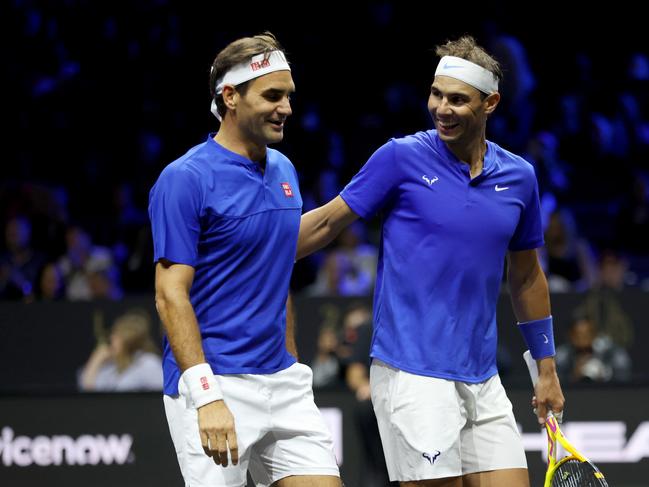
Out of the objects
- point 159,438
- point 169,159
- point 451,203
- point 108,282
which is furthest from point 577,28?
point 451,203

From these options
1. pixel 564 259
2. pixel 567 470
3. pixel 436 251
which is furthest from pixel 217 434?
pixel 564 259

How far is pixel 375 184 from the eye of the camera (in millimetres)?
4199

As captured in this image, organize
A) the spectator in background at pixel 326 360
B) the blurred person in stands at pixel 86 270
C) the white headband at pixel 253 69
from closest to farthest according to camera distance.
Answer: the white headband at pixel 253 69, the spectator in background at pixel 326 360, the blurred person in stands at pixel 86 270

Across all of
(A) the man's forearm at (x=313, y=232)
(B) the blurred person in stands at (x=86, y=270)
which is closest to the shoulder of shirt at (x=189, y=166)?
(A) the man's forearm at (x=313, y=232)

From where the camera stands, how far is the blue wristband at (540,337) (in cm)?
452

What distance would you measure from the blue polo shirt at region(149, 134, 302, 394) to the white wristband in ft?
0.65

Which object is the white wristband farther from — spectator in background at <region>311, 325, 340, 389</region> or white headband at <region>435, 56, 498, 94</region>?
spectator in background at <region>311, 325, 340, 389</region>

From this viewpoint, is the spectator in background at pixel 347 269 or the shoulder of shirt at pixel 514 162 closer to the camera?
the shoulder of shirt at pixel 514 162

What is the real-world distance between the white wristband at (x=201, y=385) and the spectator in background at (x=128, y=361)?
190 inches

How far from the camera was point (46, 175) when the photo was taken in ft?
43.6

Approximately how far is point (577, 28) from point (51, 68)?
6.60m

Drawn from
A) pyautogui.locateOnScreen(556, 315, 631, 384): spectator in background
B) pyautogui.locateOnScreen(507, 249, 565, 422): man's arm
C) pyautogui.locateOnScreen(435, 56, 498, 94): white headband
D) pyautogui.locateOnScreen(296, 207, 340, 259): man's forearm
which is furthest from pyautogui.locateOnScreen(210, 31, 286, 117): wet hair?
pyautogui.locateOnScreen(556, 315, 631, 384): spectator in background

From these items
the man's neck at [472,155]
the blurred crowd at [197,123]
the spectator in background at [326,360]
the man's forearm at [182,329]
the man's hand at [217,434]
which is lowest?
the spectator in background at [326,360]

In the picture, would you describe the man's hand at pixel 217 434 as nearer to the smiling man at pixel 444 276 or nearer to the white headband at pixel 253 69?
the smiling man at pixel 444 276
